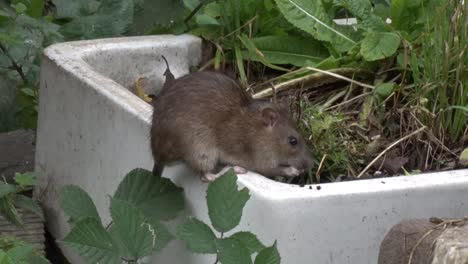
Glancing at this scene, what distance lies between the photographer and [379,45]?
15.0ft

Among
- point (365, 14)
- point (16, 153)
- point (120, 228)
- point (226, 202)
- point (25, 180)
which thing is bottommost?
point (16, 153)

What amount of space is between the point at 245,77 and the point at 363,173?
1.04 meters

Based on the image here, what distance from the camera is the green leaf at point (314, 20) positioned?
478 centimetres

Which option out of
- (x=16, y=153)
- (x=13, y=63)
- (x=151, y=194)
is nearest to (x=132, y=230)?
(x=151, y=194)

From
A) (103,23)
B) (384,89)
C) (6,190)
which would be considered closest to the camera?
(384,89)

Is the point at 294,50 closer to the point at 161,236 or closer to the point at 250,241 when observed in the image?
the point at 161,236

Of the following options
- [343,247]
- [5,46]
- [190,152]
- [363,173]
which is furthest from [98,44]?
[343,247]

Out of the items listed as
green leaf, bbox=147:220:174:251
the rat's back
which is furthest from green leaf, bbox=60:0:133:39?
green leaf, bbox=147:220:174:251

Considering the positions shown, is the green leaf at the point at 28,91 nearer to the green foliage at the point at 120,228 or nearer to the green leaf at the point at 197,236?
the green foliage at the point at 120,228

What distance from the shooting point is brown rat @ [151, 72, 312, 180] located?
4109mm

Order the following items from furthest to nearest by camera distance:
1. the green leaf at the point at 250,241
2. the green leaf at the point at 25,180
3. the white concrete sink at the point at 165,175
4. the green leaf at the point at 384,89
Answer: the green leaf at the point at 25,180
the green leaf at the point at 384,89
the white concrete sink at the point at 165,175
the green leaf at the point at 250,241

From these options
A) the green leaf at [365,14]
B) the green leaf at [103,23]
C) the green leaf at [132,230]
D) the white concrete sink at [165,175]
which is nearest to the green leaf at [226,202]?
the white concrete sink at [165,175]

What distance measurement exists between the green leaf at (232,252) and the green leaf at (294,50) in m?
1.66

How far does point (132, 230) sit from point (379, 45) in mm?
1483
